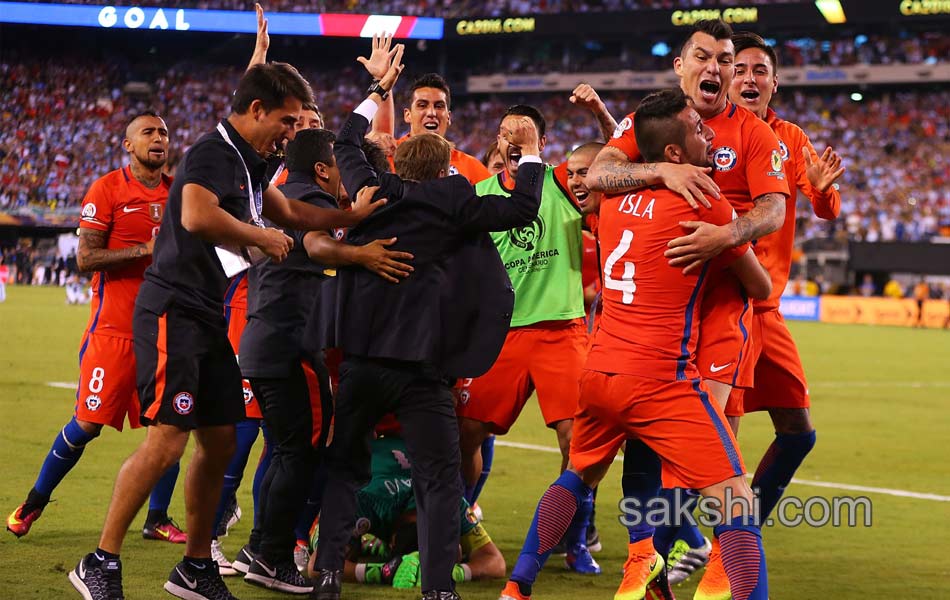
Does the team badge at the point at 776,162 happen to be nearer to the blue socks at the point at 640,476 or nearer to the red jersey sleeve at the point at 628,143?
the red jersey sleeve at the point at 628,143

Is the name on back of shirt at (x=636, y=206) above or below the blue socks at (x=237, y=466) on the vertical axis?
above

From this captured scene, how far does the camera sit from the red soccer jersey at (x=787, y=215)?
6035 millimetres

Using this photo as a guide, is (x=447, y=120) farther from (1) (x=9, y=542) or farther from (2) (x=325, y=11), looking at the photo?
(2) (x=325, y=11)

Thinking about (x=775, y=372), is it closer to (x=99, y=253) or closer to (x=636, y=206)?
(x=636, y=206)

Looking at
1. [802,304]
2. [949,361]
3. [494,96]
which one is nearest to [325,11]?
[494,96]

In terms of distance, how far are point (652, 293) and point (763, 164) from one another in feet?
3.14

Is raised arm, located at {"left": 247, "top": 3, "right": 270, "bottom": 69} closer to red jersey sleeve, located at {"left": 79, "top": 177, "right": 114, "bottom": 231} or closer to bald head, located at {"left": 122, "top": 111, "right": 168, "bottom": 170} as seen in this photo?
bald head, located at {"left": 122, "top": 111, "right": 168, "bottom": 170}

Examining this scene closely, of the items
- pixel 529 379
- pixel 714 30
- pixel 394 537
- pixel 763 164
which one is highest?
pixel 714 30

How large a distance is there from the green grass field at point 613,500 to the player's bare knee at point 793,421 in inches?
30.4

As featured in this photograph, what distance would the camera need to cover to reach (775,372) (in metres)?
6.15

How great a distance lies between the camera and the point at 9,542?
641cm

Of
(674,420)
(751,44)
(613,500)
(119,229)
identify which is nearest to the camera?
(674,420)

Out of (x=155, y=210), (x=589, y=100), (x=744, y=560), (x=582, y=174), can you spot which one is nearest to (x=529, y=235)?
(x=582, y=174)

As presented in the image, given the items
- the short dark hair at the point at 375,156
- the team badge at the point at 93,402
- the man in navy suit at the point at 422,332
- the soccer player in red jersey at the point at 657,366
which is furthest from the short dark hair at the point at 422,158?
the team badge at the point at 93,402
